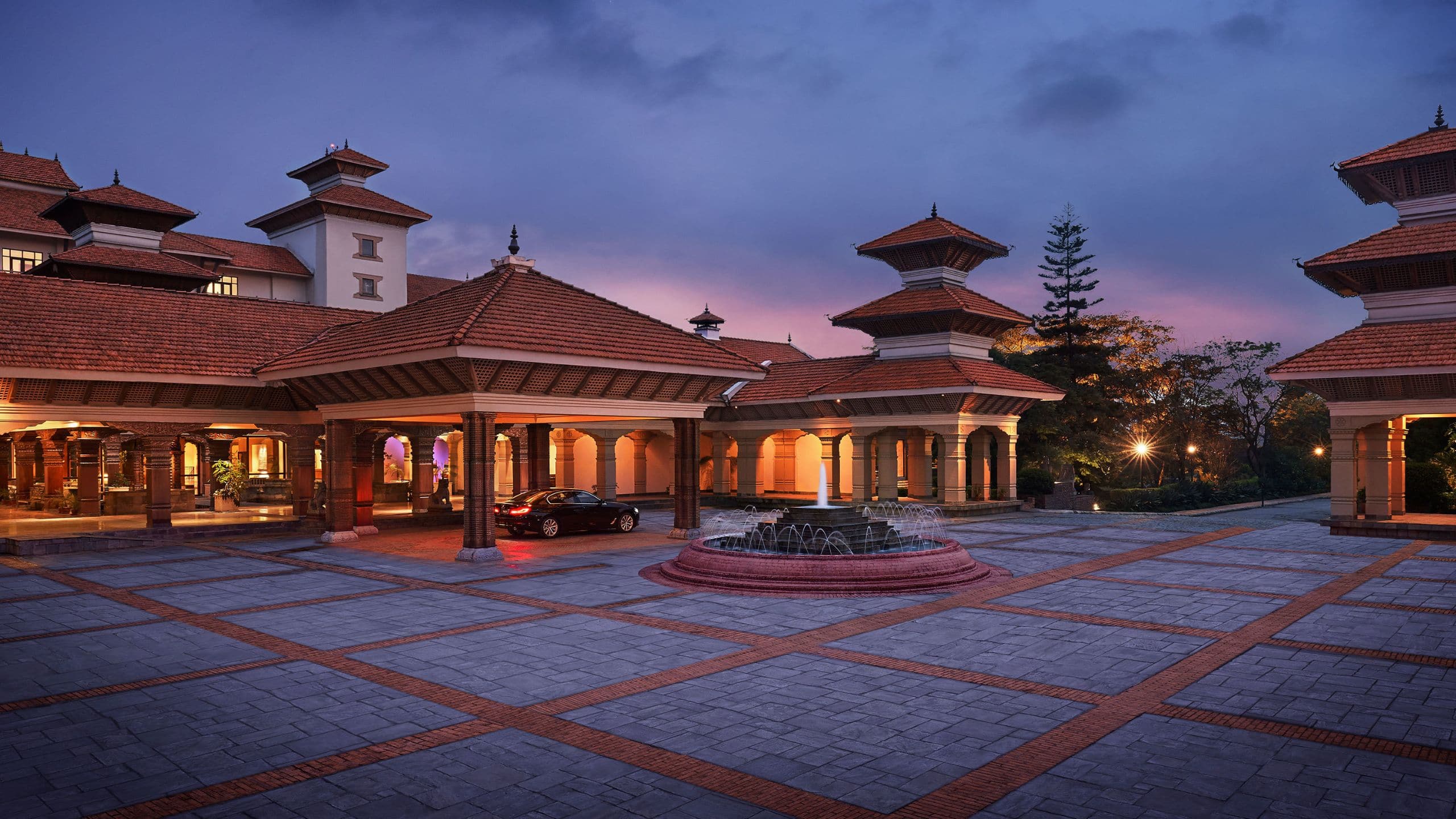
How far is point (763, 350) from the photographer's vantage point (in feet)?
154

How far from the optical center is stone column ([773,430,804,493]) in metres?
38.2

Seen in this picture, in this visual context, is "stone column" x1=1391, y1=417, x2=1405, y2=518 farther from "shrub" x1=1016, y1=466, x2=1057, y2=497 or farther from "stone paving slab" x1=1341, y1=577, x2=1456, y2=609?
"shrub" x1=1016, y1=466, x2=1057, y2=497

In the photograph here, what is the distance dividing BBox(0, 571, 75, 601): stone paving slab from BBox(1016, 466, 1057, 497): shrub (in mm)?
29548

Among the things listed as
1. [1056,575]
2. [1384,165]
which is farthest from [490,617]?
[1384,165]

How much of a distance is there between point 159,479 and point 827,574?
17588 millimetres

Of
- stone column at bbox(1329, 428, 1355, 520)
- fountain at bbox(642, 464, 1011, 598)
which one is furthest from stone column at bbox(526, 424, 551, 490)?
stone column at bbox(1329, 428, 1355, 520)

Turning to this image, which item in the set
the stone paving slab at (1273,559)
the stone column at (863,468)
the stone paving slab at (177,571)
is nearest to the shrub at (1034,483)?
the stone column at (863,468)

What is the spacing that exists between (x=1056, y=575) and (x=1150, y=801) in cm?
1085

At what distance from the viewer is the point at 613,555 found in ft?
64.1

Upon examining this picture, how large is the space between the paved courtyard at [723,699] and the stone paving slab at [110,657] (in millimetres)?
55

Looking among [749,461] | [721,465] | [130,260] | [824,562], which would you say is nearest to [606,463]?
[721,465]

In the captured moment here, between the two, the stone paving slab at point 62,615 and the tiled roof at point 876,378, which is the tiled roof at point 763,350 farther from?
the stone paving slab at point 62,615

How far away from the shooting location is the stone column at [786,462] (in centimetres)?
3819

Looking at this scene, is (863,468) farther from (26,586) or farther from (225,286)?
(225,286)
